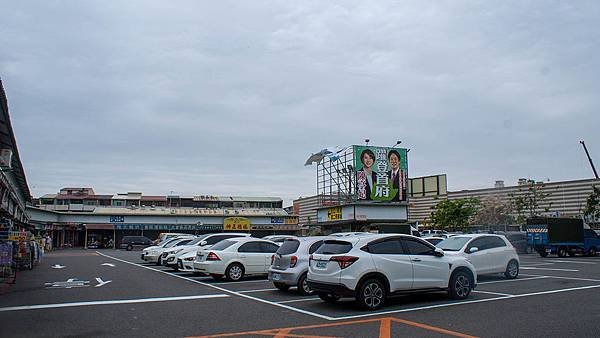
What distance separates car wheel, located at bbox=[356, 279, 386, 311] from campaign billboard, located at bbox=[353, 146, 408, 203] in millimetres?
29100

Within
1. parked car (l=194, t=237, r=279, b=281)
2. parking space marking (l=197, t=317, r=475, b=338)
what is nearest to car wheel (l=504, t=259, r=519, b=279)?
parked car (l=194, t=237, r=279, b=281)

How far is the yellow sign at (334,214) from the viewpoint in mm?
41156

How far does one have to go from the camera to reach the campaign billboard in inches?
1613

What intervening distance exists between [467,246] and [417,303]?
575 cm

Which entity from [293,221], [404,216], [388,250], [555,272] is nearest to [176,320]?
[388,250]

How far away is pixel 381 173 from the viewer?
42.0 meters

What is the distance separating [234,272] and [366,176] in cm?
2431

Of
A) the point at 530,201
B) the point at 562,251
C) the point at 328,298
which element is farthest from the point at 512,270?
the point at 530,201

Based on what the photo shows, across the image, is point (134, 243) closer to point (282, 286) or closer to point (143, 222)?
point (143, 222)

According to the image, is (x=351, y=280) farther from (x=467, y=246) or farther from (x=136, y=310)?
(x=467, y=246)

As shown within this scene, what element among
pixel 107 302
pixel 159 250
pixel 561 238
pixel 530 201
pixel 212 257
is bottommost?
pixel 107 302

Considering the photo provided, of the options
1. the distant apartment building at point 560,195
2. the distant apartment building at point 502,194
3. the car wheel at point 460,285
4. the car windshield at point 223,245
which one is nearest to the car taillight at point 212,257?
the car windshield at point 223,245

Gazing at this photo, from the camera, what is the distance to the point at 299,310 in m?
11.6

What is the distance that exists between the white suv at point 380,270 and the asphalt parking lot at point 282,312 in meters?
0.38
